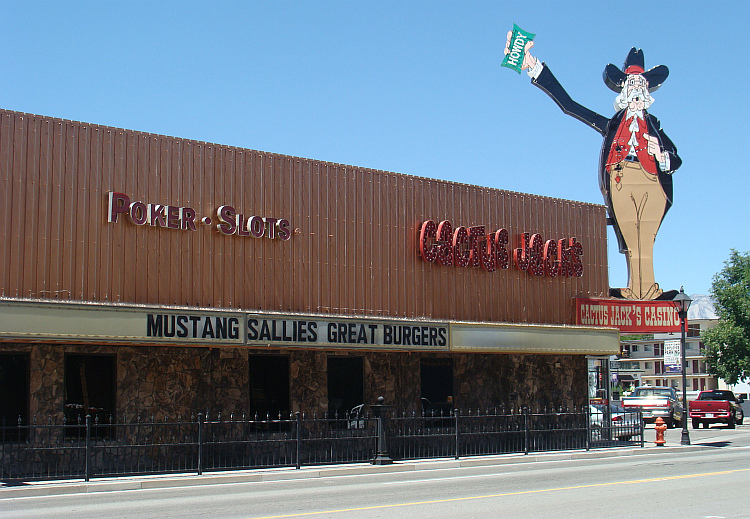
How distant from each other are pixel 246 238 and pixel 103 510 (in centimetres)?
825

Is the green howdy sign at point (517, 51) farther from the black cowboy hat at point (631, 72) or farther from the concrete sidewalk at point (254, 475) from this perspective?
the concrete sidewalk at point (254, 475)

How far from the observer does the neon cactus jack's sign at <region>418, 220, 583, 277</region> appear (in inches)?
873

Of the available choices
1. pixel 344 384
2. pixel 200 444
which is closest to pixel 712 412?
pixel 344 384

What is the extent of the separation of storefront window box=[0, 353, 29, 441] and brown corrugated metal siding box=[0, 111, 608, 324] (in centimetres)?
138

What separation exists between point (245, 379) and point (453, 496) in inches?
281

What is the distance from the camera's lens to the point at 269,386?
1966cm

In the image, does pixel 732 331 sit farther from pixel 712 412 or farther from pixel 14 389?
pixel 14 389

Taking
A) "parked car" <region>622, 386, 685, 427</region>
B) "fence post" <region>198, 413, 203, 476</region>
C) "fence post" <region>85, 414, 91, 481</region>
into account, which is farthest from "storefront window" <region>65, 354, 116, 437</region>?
"parked car" <region>622, 386, 685, 427</region>

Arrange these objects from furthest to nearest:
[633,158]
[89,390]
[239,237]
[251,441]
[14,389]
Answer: [633,158], [239,237], [251,441], [89,390], [14,389]

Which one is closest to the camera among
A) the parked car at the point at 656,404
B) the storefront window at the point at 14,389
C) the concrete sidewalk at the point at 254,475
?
the concrete sidewalk at the point at 254,475

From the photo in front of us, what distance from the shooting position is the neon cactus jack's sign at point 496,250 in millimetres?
22172

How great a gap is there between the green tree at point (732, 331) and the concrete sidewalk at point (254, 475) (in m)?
35.9

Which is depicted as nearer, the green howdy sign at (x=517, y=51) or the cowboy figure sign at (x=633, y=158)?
the cowboy figure sign at (x=633, y=158)

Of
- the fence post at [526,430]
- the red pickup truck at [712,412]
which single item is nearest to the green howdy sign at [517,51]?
the fence post at [526,430]
